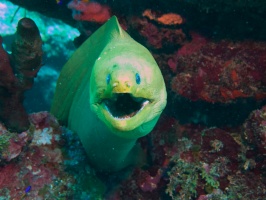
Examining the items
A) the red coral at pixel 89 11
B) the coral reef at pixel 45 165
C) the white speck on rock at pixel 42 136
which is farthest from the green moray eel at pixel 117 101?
the red coral at pixel 89 11

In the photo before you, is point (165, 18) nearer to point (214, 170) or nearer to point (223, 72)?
point (223, 72)

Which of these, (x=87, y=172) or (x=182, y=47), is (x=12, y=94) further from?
(x=182, y=47)

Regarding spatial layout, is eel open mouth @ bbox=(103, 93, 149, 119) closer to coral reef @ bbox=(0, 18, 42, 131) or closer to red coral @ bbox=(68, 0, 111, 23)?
coral reef @ bbox=(0, 18, 42, 131)

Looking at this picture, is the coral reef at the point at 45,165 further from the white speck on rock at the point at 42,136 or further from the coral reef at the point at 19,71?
the coral reef at the point at 19,71

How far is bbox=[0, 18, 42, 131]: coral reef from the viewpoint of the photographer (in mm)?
3252

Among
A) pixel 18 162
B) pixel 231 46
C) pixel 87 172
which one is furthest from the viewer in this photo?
pixel 231 46

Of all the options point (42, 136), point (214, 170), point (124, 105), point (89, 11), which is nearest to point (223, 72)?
point (214, 170)

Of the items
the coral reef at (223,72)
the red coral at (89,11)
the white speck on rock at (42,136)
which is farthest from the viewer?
the red coral at (89,11)

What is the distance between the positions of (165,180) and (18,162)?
219 centimetres

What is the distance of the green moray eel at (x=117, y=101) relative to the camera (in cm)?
221

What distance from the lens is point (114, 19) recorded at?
3600 mm

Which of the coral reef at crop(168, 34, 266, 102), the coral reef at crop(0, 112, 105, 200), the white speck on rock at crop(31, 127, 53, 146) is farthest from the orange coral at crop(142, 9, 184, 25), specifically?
the white speck on rock at crop(31, 127, 53, 146)

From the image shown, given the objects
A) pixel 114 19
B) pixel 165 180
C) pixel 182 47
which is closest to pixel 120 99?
pixel 114 19

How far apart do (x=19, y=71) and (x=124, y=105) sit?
5.92ft
